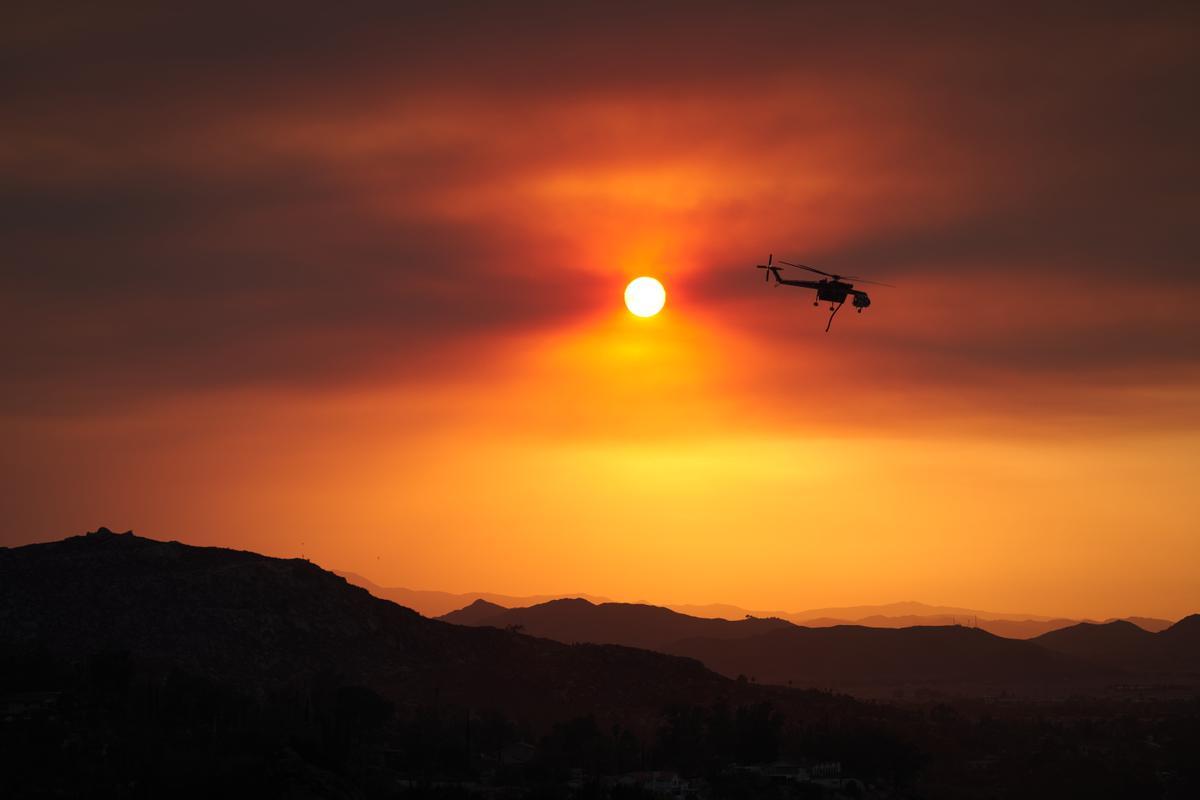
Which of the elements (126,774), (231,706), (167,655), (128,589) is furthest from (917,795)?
(128,589)

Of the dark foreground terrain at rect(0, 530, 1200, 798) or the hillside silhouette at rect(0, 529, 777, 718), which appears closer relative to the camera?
the dark foreground terrain at rect(0, 530, 1200, 798)

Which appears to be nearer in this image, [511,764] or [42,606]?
[511,764]

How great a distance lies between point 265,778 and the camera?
2753 inches

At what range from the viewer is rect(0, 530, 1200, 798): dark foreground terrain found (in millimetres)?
86312

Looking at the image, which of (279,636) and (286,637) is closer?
(279,636)

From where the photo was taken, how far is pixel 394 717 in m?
134

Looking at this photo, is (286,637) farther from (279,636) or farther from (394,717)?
(394,717)

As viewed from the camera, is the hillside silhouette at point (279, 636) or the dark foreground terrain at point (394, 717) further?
the hillside silhouette at point (279, 636)

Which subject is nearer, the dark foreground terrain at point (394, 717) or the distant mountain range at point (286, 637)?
the dark foreground terrain at point (394, 717)

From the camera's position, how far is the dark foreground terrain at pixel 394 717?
8631 cm

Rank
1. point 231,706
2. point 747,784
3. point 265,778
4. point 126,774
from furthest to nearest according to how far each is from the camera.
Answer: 1. point 231,706
2. point 747,784
3. point 126,774
4. point 265,778

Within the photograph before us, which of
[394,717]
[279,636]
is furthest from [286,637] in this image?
[394,717]

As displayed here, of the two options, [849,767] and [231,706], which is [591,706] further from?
[231,706]

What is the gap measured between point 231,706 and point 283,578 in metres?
57.1
